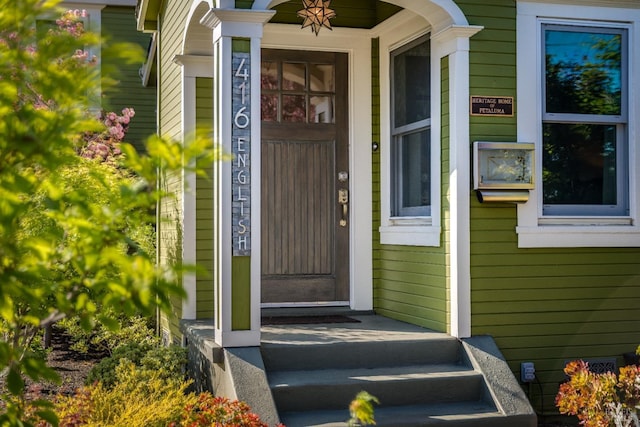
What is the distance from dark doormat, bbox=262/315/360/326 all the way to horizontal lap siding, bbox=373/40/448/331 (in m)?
0.40

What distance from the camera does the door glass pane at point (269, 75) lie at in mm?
7426

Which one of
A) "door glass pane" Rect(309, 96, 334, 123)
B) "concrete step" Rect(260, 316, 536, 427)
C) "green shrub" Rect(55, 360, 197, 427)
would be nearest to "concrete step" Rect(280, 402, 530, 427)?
"concrete step" Rect(260, 316, 536, 427)

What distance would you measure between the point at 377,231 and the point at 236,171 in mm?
2155

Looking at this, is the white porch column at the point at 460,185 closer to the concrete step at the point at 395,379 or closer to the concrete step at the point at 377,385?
the concrete step at the point at 395,379

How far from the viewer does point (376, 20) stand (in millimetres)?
7457

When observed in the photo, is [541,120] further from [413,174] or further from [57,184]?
[57,184]

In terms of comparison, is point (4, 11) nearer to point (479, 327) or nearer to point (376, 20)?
point (479, 327)

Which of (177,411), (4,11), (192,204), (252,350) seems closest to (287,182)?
(192,204)

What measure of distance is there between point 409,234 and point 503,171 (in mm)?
1023

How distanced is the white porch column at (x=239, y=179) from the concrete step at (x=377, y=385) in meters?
0.44

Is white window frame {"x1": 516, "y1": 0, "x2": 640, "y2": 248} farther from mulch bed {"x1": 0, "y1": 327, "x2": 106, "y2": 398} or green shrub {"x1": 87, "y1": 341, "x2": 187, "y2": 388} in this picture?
A: mulch bed {"x1": 0, "y1": 327, "x2": 106, "y2": 398}

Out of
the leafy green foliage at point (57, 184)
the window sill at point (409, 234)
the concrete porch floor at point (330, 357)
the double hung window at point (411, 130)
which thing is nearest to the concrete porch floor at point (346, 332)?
the concrete porch floor at point (330, 357)

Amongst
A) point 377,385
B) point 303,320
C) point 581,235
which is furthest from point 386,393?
point 581,235

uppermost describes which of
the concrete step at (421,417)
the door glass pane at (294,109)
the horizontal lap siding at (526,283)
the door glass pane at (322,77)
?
the door glass pane at (322,77)
